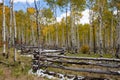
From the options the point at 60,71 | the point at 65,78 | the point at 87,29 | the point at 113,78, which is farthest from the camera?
the point at 87,29

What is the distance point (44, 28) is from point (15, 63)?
38660 millimetres

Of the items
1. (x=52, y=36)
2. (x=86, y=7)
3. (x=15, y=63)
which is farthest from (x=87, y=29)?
(x=15, y=63)

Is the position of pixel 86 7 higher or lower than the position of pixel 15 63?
higher

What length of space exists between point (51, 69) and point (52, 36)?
58101 mm

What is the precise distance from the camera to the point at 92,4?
33.1 metres

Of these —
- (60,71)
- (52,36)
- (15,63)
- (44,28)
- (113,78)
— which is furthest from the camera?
(52,36)

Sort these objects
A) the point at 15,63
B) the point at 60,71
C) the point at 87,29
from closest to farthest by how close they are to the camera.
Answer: the point at 60,71 → the point at 15,63 → the point at 87,29

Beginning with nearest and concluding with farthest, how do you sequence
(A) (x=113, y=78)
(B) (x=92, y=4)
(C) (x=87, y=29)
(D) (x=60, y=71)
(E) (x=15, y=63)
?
1. (A) (x=113, y=78)
2. (D) (x=60, y=71)
3. (E) (x=15, y=63)
4. (B) (x=92, y=4)
5. (C) (x=87, y=29)

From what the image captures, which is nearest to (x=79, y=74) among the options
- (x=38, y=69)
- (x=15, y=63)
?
(x=38, y=69)

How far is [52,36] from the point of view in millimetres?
71688

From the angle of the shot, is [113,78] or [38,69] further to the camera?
[38,69]

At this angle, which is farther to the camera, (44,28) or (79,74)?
(44,28)

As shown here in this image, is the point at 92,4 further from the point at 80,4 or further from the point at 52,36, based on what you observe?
the point at 52,36

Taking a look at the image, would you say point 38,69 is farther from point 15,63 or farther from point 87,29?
point 87,29
